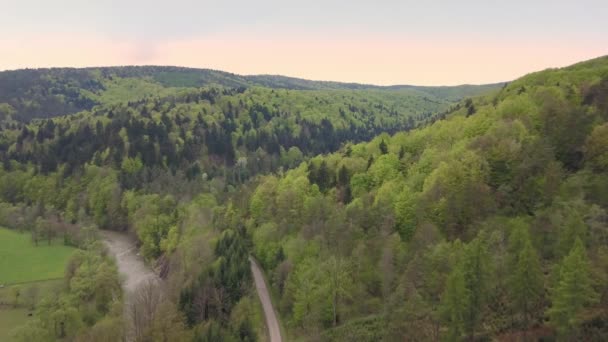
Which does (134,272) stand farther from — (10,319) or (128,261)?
(10,319)

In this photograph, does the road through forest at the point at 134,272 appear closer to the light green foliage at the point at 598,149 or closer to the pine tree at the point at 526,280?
the pine tree at the point at 526,280

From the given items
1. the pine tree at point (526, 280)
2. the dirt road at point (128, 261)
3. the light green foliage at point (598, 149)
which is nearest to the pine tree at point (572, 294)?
the pine tree at point (526, 280)

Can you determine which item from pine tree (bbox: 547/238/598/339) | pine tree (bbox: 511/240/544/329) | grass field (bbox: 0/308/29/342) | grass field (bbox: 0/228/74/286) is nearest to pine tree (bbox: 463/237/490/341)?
pine tree (bbox: 511/240/544/329)

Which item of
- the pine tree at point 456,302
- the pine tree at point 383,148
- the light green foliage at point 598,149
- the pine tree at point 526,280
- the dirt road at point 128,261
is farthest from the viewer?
the pine tree at point 383,148

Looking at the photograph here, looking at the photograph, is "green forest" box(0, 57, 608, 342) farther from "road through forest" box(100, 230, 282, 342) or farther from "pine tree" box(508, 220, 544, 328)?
"road through forest" box(100, 230, 282, 342)

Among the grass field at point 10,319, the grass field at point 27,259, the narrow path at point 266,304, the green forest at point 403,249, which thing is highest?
the green forest at point 403,249

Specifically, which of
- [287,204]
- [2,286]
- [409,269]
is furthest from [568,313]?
[2,286]
